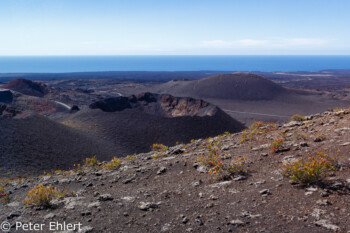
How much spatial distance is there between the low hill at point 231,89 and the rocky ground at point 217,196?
47288 millimetres

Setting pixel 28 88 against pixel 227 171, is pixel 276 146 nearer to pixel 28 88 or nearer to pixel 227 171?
pixel 227 171

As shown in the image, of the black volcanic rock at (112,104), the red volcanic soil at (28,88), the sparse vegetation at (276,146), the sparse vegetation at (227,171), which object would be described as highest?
the red volcanic soil at (28,88)

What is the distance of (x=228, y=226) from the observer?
13.4 feet

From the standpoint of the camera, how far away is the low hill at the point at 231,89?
54500 millimetres

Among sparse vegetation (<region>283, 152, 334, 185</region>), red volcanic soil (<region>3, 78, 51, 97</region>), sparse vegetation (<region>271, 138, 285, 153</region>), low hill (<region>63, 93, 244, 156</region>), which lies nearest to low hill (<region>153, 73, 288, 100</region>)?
low hill (<region>63, 93, 244, 156</region>)

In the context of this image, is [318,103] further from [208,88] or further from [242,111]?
[208,88]

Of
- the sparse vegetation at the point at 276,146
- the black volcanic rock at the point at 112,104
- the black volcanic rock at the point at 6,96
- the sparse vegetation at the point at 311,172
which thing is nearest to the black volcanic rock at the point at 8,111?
the black volcanic rock at the point at 112,104

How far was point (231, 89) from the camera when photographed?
5709 cm

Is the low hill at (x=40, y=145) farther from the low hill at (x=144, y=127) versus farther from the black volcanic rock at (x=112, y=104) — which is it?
the black volcanic rock at (x=112, y=104)

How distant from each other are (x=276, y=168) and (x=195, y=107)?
27874 mm

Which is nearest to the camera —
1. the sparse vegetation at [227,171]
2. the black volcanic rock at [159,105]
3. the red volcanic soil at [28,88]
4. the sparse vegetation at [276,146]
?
the sparse vegetation at [227,171]

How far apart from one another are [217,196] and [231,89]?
53.7 metres

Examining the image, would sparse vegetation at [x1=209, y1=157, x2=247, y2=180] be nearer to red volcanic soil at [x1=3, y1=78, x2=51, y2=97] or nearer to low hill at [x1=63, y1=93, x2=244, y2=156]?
low hill at [x1=63, y1=93, x2=244, y2=156]

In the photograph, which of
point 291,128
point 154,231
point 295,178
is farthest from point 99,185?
point 291,128
